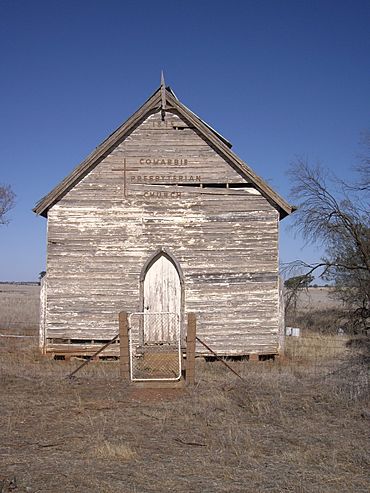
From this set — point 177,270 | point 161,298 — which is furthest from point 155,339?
point 177,270

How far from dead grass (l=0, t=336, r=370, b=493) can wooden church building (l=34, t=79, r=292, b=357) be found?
9.00ft

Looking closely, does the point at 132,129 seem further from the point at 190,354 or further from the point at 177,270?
the point at 190,354

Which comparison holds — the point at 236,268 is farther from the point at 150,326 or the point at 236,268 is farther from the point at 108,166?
the point at 108,166

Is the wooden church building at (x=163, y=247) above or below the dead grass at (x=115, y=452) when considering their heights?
above

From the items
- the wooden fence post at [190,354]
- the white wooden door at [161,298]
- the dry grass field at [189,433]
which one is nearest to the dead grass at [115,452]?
the dry grass field at [189,433]

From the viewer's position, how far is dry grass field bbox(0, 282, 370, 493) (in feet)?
21.2

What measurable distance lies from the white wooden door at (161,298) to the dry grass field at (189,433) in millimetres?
2787

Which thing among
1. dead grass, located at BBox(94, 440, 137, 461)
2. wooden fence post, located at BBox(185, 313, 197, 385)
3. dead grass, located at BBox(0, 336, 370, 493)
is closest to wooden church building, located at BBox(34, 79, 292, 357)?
dead grass, located at BBox(0, 336, 370, 493)

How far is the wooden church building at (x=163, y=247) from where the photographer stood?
16.4m

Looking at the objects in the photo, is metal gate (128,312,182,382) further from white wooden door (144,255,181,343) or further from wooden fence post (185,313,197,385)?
wooden fence post (185,313,197,385)

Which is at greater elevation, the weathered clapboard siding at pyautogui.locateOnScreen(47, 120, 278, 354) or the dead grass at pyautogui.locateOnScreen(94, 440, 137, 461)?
the weathered clapboard siding at pyautogui.locateOnScreen(47, 120, 278, 354)

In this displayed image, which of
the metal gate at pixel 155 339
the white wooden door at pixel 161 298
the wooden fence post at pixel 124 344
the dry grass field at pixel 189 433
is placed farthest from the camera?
the white wooden door at pixel 161 298

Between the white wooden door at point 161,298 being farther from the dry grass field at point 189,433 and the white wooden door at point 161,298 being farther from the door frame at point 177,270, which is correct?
the dry grass field at point 189,433

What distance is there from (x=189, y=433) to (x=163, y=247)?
8368 millimetres
